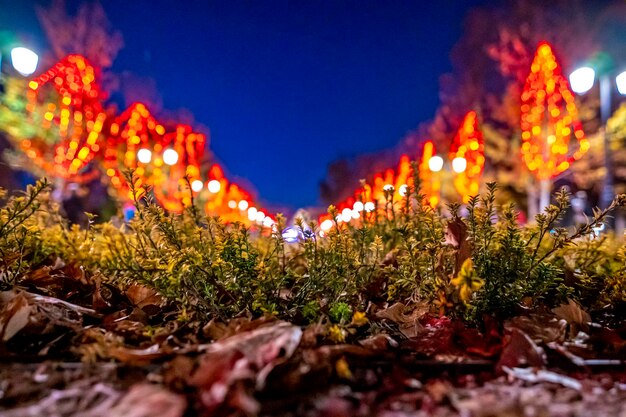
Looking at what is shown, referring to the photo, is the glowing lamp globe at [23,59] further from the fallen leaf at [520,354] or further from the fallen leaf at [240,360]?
the fallen leaf at [520,354]

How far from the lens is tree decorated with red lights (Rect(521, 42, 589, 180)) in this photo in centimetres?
1733

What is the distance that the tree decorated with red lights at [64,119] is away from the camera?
18078mm

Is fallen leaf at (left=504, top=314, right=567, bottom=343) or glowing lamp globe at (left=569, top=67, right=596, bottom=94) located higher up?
glowing lamp globe at (left=569, top=67, right=596, bottom=94)

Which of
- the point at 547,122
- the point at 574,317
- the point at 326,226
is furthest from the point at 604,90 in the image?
the point at 574,317

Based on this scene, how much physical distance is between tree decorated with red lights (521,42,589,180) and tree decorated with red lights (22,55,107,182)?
1902 centimetres

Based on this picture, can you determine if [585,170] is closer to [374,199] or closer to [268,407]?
[374,199]

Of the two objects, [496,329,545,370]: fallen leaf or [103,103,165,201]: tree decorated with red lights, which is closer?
[496,329,545,370]: fallen leaf

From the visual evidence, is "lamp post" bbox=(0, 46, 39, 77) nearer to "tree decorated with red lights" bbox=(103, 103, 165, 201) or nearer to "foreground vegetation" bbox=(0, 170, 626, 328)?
"foreground vegetation" bbox=(0, 170, 626, 328)

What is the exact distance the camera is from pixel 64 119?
62.2ft

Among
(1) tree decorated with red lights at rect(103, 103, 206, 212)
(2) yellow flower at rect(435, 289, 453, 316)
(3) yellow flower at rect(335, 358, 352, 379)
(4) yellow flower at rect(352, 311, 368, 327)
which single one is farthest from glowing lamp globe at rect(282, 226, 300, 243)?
(1) tree decorated with red lights at rect(103, 103, 206, 212)

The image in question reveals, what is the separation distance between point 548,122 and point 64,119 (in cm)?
2052

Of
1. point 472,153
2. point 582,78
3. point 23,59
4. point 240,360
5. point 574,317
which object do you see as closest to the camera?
point 240,360

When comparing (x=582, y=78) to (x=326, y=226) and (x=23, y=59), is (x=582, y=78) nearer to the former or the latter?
(x=326, y=226)

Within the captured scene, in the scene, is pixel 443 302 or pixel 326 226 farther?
pixel 326 226
